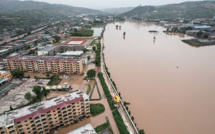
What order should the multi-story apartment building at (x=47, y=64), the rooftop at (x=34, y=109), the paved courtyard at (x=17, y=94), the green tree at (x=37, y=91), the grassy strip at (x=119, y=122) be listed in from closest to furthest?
the rooftop at (x=34, y=109) → the grassy strip at (x=119, y=122) → the paved courtyard at (x=17, y=94) → the green tree at (x=37, y=91) → the multi-story apartment building at (x=47, y=64)

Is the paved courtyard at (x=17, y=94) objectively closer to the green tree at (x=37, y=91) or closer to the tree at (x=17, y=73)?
the tree at (x=17, y=73)

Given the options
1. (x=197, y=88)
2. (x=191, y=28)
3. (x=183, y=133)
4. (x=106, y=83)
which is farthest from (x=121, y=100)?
(x=191, y=28)

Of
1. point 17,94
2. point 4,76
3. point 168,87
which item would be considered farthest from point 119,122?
point 4,76

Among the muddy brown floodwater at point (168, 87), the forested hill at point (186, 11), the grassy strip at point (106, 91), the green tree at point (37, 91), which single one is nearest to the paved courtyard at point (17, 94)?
the green tree at point (37, 91)

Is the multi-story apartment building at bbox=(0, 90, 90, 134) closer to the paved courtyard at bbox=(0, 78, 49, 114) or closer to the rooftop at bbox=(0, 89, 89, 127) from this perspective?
the rooftop at bbox=(0, 89, 89, 127)

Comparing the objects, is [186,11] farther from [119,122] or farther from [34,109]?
[34,109]
